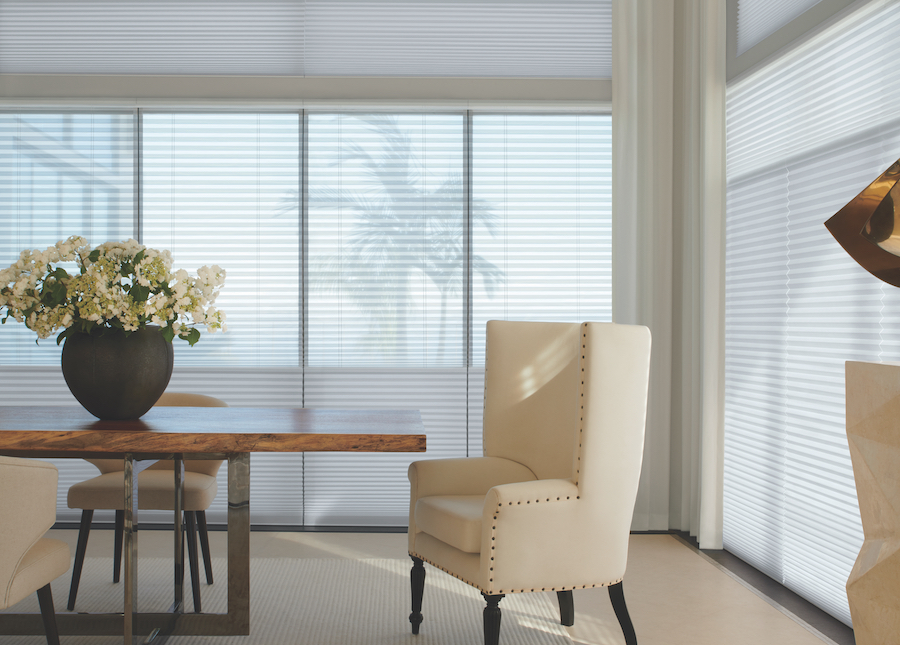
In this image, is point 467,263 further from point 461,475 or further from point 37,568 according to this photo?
point 37,568

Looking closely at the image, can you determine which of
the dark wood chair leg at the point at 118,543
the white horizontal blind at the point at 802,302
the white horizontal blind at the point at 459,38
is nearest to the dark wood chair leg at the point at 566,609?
the white horizontal blind at the point at 802,302

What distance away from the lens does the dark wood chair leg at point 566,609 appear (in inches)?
94.0

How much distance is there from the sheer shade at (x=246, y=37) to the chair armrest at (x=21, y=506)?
9.81ft

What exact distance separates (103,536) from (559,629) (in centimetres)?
260

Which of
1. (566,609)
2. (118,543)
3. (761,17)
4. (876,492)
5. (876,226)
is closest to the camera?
(876,226)

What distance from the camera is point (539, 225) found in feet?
12.7

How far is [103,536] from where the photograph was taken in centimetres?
350

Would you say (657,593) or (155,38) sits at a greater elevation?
(155,38)

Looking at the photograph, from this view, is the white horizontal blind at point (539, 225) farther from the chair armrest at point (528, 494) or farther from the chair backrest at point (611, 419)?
the chair armrest at point (528, 494)

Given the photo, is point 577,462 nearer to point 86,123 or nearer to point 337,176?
point 337,176

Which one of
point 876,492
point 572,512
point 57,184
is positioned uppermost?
point 57,184

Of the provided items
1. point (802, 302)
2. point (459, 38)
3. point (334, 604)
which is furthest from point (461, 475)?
point (459, 38)

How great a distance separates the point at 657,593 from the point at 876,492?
1507mm

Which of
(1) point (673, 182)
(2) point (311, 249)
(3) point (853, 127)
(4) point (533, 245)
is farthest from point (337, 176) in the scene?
(3) point (853, 127)
